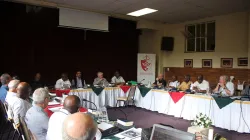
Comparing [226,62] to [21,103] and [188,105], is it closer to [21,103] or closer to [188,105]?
[188,105]

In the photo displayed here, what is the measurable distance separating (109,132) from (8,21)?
592 cm

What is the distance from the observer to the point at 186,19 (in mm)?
8680

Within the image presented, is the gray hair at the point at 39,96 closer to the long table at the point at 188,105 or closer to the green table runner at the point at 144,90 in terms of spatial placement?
the long table at the point at 188,105

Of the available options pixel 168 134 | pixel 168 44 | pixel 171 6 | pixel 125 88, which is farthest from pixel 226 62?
pixel 168 134

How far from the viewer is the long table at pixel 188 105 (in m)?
4.37

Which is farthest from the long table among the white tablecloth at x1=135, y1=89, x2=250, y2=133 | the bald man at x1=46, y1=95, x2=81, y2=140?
the bald man at x1=46, y1=95, x2=81, y2=140

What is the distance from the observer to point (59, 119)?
1924 mm

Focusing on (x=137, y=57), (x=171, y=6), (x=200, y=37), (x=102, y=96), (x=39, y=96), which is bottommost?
(x=102, y=96)

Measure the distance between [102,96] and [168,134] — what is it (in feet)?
15.8

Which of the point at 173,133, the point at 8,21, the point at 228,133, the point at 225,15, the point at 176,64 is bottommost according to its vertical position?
the point at 228,133

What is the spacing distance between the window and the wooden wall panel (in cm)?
83

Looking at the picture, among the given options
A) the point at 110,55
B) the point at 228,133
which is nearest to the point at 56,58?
the point at 110,55

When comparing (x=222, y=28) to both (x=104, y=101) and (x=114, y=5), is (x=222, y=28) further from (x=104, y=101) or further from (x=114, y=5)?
(x=104, y=101)

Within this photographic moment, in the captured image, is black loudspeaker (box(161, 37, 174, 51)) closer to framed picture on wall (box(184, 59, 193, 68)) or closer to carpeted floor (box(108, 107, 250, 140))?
framed picture on wall (box(184, 59, 193, 68))
